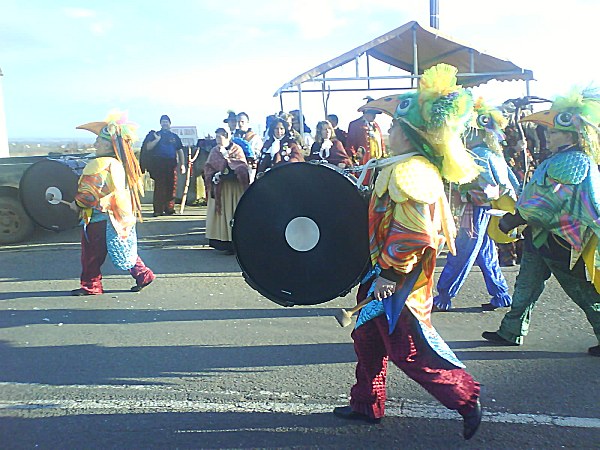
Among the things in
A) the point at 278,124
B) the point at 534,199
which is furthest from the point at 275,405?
the point at 278,124

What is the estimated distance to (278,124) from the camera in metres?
8.54

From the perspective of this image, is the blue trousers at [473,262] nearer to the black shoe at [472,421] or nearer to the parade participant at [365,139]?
the black shoe at [472,421]

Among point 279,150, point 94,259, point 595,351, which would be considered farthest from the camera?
point 279,150

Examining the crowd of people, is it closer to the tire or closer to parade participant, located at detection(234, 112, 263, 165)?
the tire

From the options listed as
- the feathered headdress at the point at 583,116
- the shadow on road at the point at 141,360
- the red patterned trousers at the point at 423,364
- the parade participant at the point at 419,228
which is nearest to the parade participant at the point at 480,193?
the feathered headdress at the point at 583,116

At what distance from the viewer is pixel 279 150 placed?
25.8 feet

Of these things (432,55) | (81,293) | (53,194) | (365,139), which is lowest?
(81,293)

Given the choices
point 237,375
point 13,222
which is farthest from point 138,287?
point 13,222

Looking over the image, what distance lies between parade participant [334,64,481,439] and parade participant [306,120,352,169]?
4.54 m

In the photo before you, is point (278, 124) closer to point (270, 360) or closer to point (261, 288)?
point (270, 360)

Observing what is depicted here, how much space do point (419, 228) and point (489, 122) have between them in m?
2.66

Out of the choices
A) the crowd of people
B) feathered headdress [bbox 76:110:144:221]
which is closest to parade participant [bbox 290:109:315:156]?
the crowd of people

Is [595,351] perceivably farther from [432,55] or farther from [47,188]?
[432,55]

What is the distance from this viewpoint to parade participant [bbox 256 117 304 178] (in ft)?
25.5
